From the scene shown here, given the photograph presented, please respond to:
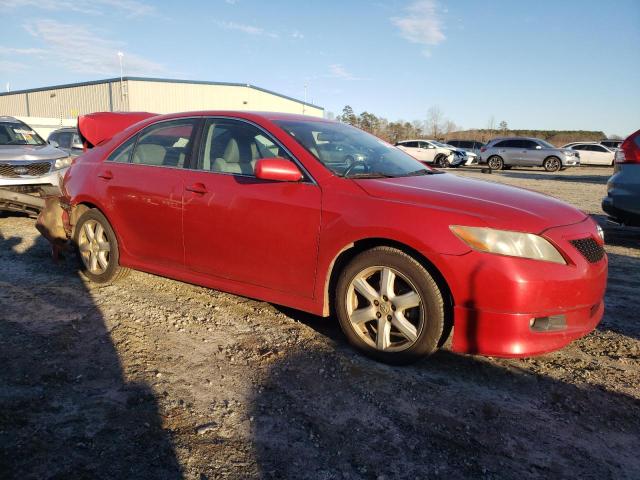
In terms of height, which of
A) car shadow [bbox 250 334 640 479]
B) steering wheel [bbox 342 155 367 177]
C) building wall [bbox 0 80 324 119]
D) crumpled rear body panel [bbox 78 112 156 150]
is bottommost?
car shadow [bbox 250 334 640 479]

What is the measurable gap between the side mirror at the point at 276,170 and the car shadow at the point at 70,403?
1.50 meters

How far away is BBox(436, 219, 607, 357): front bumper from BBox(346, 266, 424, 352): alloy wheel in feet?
0.85

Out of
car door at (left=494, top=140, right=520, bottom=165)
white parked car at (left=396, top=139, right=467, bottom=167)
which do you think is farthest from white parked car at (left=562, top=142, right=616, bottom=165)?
white parked car at (left=396, top=139, right=467, bottom=167)

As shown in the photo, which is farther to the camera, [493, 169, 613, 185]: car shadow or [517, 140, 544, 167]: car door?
[517, 140, 544, 167]: car door

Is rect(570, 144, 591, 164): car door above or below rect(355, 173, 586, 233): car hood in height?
above

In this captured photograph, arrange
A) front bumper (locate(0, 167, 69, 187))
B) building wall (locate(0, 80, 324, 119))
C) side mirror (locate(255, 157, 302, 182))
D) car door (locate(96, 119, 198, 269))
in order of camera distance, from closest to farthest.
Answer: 1. side mirror (locate(255, 157, 302, 182))
2. car door (locate(96, 119, 198, 269))
3. front bumper (locate(0, 167, 69, 187))
4. building wall (locate(0, 80, 324, 119))

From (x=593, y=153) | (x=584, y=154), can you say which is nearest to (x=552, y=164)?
(x=584, y=154)

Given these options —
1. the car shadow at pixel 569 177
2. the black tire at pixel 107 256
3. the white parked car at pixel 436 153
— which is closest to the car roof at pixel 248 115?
the black tire at pixel 107 256

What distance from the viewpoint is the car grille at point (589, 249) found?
2.89 meters

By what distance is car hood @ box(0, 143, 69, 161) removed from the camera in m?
7.57

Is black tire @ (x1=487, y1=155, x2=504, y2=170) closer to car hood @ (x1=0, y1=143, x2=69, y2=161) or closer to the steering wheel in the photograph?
car hood @ (x1=0, y1=143, x2=69, y2=161)

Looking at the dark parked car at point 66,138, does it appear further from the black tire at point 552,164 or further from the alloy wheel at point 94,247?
the black tire at point 552,164

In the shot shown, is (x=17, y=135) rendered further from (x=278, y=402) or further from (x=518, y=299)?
(x=518, y=299)

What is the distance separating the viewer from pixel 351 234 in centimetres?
307
